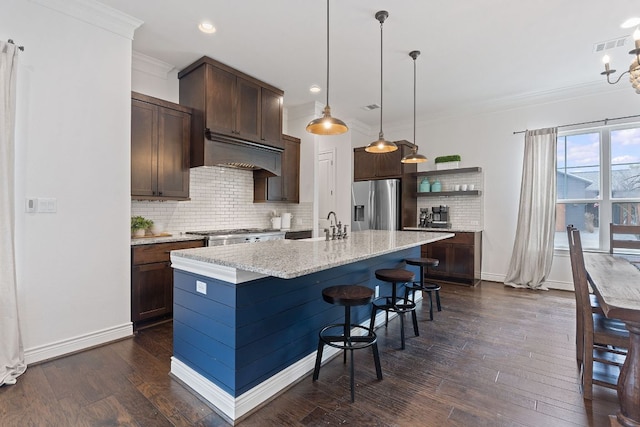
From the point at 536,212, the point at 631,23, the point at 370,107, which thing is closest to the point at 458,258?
the point at 536,212

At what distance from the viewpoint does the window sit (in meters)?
4.28

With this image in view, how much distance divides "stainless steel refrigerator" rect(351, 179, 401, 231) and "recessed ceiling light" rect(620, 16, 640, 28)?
329 cm

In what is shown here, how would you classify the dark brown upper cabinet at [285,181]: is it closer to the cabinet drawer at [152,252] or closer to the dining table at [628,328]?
the cabinet drawer at [152,252]

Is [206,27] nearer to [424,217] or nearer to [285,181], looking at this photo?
[285,181]

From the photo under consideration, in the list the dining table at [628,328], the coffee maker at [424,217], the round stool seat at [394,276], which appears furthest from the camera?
the coffee maker at [424,217]

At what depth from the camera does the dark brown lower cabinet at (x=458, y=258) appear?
4.83 metres

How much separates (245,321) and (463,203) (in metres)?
4.88

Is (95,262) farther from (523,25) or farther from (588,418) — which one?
(523,25)

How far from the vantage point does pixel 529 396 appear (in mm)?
1960

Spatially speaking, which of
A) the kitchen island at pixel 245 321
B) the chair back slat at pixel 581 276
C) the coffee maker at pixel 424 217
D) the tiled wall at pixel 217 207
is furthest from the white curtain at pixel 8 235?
the coffee maker at pixel 424 217

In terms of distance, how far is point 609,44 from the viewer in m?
3.37

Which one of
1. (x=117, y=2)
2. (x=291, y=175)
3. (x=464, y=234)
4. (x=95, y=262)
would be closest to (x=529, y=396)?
(x=464, y=234)

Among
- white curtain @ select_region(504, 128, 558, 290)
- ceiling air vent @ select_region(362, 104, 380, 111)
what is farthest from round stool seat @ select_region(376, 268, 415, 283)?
ceiling air vent @ select_region(362, 104, 380, 111)

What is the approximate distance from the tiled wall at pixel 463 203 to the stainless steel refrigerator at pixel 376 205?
85 cm
